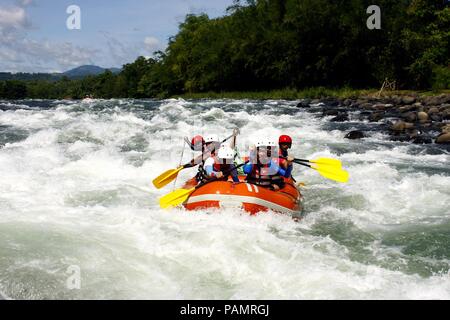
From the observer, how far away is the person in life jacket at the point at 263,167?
663cm

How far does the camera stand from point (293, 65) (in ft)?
116

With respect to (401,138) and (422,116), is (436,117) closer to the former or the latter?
(422,116)

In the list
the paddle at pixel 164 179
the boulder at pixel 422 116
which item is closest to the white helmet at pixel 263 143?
the paddle at pixel 164 179

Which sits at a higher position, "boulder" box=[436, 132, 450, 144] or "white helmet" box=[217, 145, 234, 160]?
"white helmet" box=[217, 145, 234, 160]

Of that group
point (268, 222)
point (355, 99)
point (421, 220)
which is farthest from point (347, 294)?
point (355, 99)

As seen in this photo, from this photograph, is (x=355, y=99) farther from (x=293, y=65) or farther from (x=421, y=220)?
(x=421, y=220)

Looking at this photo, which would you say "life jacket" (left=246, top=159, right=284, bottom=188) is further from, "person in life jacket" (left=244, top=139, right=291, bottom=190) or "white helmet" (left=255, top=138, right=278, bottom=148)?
"white helmet" (left=255, top=138, right=278, bottom=148)

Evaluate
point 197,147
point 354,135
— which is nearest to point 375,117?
point 354,135

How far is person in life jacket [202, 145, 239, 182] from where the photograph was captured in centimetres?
666

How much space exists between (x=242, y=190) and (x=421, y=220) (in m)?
2.71

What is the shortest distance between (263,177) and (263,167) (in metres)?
0.15

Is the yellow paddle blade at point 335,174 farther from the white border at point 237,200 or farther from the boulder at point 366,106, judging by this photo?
the boulder at point 366,106

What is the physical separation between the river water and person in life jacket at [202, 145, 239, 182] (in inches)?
28.2

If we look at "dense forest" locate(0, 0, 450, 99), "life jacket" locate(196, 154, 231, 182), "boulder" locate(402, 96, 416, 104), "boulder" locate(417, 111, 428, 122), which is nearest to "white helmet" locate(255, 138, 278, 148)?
"life jacket" locate(196, 154, 231, 182)
